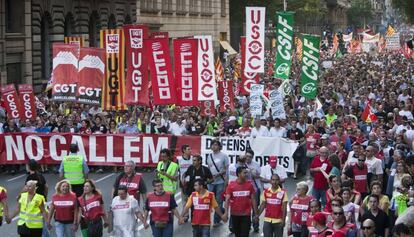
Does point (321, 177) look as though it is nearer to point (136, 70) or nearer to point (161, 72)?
point (161, 72)

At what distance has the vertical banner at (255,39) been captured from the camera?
2581 centimetres

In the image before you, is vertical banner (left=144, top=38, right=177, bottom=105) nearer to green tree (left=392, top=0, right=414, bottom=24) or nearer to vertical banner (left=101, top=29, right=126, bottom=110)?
vertical banner (left=101, top=29, right=126, bottom=110)

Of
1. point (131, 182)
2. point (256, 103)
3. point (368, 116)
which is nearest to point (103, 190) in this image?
point (131, 182)

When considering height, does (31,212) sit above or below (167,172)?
below

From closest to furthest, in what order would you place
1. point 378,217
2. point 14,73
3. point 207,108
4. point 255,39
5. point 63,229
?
point 378,217, point 63,229, point 255,39, point 207,108, point 14,73

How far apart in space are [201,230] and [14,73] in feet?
82.0

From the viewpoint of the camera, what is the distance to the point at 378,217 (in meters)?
11.6

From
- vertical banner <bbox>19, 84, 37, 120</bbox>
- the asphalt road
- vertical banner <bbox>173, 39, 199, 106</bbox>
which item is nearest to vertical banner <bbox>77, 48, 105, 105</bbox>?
vertical banner <bbox>19, 84, 37, 120</bbox>

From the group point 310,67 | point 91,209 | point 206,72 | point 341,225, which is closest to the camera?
point 341,225

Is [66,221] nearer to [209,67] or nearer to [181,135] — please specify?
[181,135]

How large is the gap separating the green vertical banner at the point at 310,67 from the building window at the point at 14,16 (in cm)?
1360

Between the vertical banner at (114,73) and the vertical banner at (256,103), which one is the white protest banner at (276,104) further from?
the vertical banner at (114,73)

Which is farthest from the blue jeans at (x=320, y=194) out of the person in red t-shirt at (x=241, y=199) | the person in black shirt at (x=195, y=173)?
the person in red t-shirt at (x=241, y=199)

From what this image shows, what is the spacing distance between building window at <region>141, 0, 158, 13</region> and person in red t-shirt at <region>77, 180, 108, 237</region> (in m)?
41.7
